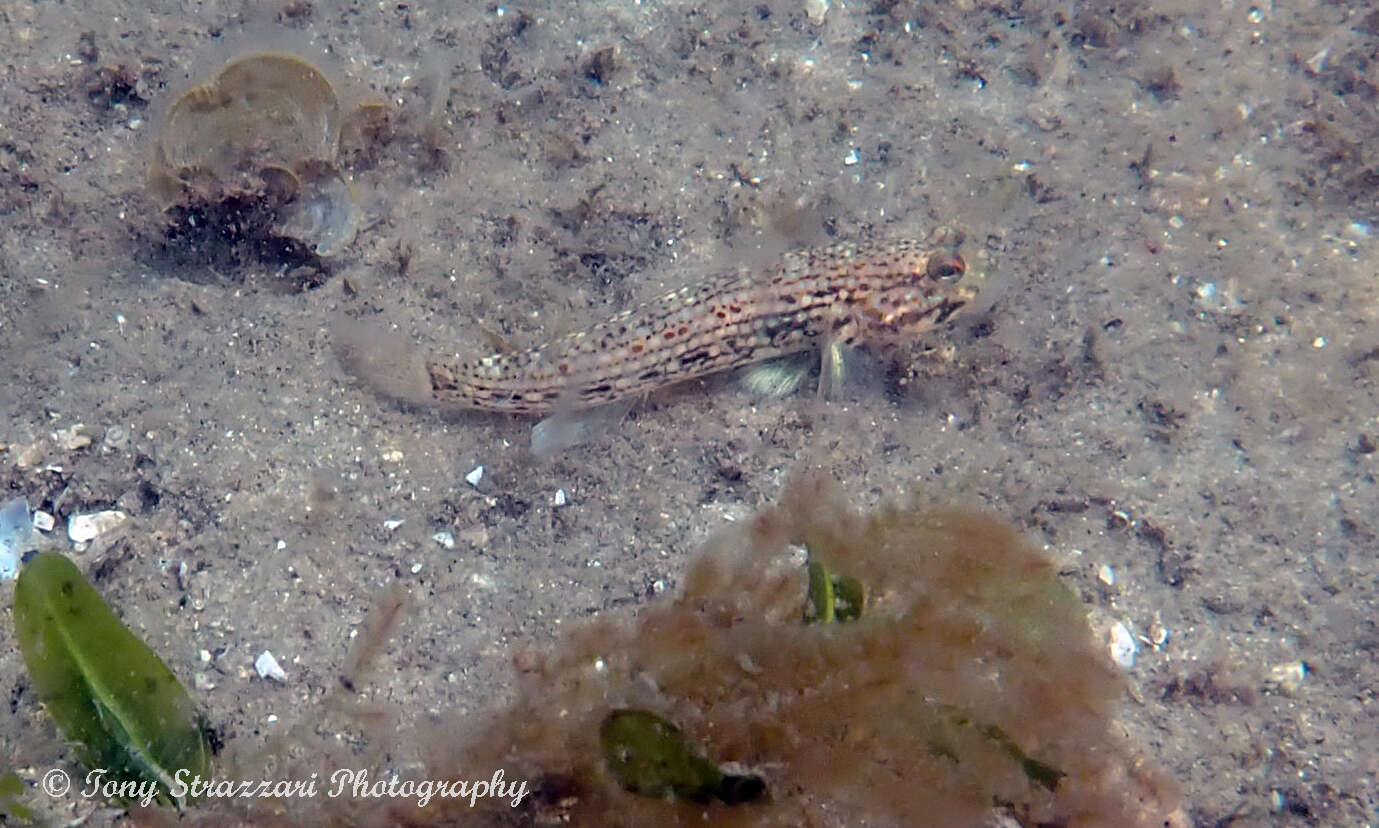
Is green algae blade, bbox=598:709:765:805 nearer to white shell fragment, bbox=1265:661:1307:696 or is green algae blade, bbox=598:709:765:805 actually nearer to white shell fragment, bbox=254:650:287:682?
white shell fragment, bbox=254:650:287:682

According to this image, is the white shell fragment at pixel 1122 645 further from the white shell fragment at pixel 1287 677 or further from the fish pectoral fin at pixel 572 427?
the fish pectoral fin at pixel 572 427

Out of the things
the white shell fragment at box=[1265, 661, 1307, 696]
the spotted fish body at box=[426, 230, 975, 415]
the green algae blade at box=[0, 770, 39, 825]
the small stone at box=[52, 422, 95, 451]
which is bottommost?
the white shell fragment at box=[1265, 661, 1307, 696]

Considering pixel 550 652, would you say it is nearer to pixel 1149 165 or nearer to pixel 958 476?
pixel 958 476

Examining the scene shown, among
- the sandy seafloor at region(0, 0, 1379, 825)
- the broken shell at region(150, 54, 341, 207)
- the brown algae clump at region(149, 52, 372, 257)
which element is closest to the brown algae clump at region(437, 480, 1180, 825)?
the sandy seafloor at region(0, 0, 1379, 825)

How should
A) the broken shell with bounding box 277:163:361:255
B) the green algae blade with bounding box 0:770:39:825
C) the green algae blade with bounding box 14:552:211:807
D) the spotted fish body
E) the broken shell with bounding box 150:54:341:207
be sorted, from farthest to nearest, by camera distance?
1. the broken shell with bounding box 277:163:361:255
2. the broken shell with bounding box 150:54:341:207
3. the spotted fish body
4. the green algae blade with bounding box 14:552:211:807
5. the green algae blade with bounding box 0:770:39:825

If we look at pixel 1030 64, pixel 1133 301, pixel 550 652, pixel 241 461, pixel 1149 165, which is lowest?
pixel 550 652

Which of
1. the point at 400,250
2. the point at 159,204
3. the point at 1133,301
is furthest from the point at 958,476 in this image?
the point at 159,204

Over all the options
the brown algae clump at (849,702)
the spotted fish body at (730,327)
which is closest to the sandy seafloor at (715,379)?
the spotted fish body at (730,327)

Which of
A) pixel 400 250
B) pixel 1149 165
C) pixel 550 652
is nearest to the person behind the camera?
pixel 550 652
